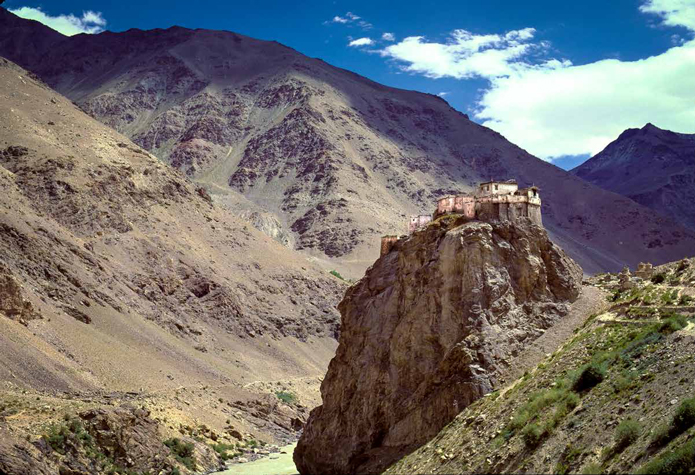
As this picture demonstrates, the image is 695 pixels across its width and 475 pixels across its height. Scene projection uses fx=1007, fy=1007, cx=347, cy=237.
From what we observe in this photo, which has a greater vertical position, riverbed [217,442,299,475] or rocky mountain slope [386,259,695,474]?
rocky mountain slope [386,259,695,474]

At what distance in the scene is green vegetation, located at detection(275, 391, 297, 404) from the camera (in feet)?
345

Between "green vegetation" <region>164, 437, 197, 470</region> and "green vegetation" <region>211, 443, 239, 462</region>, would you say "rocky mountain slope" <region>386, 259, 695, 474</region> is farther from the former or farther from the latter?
"green vegetation" <region>211, 443, 239, 462</region>

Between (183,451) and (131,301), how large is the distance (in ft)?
135

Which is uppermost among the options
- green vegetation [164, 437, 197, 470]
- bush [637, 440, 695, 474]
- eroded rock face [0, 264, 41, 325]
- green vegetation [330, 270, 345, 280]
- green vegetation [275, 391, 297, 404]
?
bush [637, 440, 695, 474]

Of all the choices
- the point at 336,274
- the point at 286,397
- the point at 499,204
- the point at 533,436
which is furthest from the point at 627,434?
the point at 336,274

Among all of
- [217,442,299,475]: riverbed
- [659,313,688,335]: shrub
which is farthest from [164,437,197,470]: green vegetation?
[659,313,688,335]: shrub

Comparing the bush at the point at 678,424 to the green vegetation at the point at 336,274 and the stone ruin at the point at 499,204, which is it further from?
the green vegetation at the point at 336,274

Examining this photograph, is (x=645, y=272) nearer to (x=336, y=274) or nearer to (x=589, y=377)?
(x=589, y=377)

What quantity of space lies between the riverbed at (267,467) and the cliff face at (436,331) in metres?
17.1

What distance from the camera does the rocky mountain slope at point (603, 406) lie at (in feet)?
99.6

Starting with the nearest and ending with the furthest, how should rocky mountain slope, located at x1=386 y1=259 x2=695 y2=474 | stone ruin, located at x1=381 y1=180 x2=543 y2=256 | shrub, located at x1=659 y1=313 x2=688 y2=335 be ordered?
rocky mountain slope, located at x1=386 y1=259 x2=695 y2=474 < shrub, located at x1=659 y1=313 x2=688 y2=335 < stone ruin, located at x1=381 y1=180 x2=543 y2=256

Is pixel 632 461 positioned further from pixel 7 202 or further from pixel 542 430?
pixel 7 202

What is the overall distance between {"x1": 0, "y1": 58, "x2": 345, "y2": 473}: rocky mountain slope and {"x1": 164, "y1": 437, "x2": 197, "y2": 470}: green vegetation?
2.93 ft

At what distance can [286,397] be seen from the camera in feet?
348
